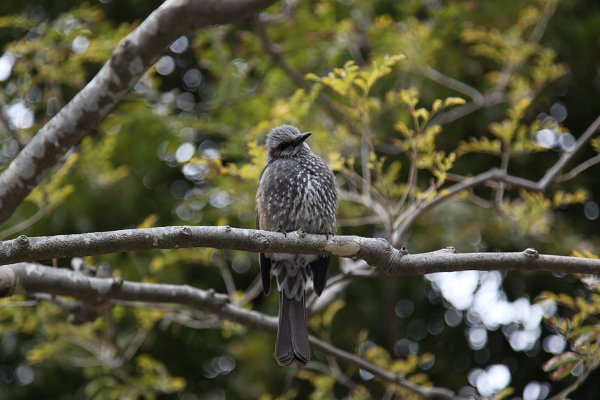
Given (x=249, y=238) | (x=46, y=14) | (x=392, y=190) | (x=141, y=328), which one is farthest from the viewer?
(x=46, y=14)

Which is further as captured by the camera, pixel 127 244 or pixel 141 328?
pixel 141 328

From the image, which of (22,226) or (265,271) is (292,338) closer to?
(265,271)

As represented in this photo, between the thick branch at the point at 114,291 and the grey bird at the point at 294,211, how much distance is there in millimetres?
179

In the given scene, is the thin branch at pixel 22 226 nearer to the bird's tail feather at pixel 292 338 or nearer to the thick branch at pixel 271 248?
the thick branch at pixel 271 248

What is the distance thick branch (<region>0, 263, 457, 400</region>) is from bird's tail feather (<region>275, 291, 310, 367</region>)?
10 centimetres

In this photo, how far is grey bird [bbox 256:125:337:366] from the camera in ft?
9.75

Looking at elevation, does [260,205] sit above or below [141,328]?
above

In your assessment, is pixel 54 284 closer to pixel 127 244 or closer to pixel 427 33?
pixel 127 244

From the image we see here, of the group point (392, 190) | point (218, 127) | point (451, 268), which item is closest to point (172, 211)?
point (218, 127)

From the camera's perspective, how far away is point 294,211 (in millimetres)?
2996

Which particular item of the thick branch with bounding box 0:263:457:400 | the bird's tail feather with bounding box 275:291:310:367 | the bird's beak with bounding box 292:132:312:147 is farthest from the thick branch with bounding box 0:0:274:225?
the bird's tail feather with bounding box 275:291:310:367

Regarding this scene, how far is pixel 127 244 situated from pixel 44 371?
3.25 m

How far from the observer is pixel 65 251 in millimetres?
1911

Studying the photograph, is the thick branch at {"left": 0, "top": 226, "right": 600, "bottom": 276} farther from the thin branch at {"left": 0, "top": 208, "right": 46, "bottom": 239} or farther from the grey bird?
the thin branch at {"left": 0, "top": 208, "right": 46, "bottom": 239}
